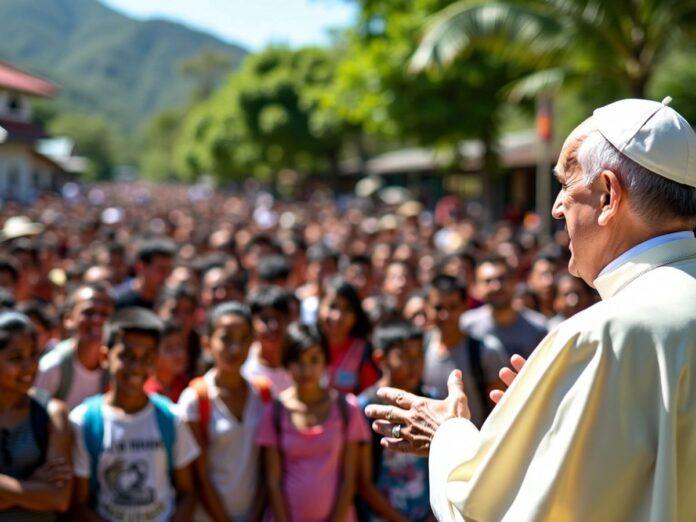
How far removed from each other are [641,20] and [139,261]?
7.45 metres

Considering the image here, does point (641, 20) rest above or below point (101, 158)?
below

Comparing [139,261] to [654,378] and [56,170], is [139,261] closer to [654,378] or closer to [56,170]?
[654,378]

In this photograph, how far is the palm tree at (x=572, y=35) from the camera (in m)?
11.1

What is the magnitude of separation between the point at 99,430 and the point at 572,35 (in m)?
9.40

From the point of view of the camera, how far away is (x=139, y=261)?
6.96m

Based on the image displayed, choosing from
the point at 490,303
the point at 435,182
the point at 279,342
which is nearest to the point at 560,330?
the point at 279,342

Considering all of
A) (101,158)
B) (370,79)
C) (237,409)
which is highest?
(101,158)

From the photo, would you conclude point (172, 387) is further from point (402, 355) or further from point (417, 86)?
point (417, 86)

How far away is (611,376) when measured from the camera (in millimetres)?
1813

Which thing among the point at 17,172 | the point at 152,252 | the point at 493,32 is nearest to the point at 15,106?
the point at 17,172

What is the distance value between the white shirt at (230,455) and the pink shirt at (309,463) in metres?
0.09

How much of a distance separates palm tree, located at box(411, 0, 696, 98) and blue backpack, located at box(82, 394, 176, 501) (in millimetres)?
8942

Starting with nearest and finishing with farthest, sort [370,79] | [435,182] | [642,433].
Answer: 1. [642,433]
2. [370,79]
3. [435,182]

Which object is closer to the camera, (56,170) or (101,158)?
(56,170)
